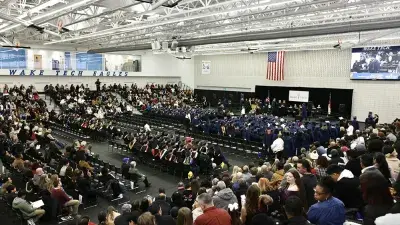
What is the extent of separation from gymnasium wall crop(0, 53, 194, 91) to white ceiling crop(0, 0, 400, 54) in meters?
5.37

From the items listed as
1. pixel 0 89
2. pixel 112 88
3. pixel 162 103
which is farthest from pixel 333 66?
pixel 0 89

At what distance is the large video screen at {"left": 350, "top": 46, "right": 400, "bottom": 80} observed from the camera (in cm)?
2041

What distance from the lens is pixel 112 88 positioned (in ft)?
98.6

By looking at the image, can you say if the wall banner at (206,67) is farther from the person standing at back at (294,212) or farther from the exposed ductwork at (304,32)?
the person standing at back at (294,212)

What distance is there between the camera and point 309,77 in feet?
85.0

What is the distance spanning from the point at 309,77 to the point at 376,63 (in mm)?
5504

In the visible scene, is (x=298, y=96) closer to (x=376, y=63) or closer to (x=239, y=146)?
(x=376, y=63)

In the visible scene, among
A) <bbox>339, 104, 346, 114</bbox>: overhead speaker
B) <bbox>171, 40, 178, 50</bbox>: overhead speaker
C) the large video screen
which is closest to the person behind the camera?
<bbox>171, 40, 178, 50</bbox>: overhead speaker

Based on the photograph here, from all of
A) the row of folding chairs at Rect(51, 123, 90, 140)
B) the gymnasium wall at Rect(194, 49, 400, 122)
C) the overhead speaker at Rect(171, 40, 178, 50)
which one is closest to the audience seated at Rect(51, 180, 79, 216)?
the row of folding chairs at Rect(51, 123, 90, 140)

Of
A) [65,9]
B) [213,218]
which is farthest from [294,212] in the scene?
[65,9]

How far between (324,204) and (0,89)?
89.4 ft

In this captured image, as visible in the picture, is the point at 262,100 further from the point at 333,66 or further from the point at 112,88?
the point at 112,88

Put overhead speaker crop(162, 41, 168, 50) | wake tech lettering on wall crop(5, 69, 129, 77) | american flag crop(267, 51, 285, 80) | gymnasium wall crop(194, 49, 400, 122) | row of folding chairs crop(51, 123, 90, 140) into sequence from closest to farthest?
1. overhead speaker crop(162, 41, 168, 50)
2. row of folding chairs crop(51, 123, 90, 140)
3. gymnasium wall crop(194, 49, 400, 122)
4. wake tech lettering on wall crop(5, 69, 129, 77)
5. american flag crop(267, 51, 285, 80)

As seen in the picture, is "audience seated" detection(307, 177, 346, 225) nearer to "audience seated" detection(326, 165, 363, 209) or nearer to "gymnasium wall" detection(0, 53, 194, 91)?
"audience seated" detection(326, 165, 363, 209)
